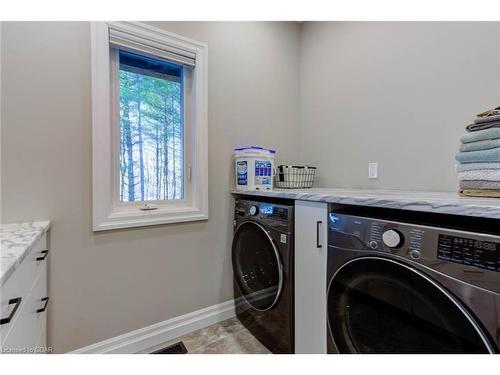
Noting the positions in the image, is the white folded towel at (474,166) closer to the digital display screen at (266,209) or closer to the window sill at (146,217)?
the digital display screen at (266,209)

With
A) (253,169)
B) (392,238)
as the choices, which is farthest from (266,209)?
(392,238)

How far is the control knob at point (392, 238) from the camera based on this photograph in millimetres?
848

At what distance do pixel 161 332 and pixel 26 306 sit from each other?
894mm

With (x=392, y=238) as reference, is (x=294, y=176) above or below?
above

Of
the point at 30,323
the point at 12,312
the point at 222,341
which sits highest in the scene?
the point at 12,312

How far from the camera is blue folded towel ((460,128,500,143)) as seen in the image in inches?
36.7

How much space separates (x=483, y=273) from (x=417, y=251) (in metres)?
0.16

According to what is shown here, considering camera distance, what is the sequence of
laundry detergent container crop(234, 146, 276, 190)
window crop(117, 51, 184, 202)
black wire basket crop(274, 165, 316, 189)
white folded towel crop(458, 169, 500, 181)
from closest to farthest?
1. white folded towel crop(458, 169, 500, 181)
2. window crop(117, 51, 184, 202)
3. laundry detergent container crop(234, 146, 276, 190)
4. black wire basket crop(274, 165, 316, 189)

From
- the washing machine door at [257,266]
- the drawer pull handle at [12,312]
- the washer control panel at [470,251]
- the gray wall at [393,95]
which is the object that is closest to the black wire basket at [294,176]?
the gray wall at [393,95]

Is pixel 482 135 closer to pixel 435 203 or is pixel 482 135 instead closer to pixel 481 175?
pixel 481 175

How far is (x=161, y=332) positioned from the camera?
1.60 meters

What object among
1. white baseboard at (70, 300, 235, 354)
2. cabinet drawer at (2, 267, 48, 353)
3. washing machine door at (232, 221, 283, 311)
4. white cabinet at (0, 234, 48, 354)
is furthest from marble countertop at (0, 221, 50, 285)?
washing machine door at (232, 221, 283, 311)

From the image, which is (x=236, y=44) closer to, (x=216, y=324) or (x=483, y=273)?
(x=483, y=273)

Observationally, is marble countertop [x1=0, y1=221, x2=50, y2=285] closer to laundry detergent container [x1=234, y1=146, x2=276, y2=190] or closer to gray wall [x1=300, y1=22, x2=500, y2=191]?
laundry detergent container [x1=234, y1=146, x2=276, y2=190]
